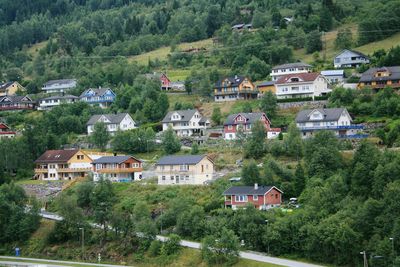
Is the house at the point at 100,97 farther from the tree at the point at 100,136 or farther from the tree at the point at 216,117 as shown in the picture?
the tree at the point at 216,117

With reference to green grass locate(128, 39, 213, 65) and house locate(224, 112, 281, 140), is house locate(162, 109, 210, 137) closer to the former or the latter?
house locate(224, 112, 281, 140)

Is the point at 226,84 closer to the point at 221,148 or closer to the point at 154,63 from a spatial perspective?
the point at 221,148

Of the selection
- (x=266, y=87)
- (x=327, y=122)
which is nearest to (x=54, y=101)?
(x=266, y=87)

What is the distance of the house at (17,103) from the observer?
9444 cm

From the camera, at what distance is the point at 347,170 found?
50594mm

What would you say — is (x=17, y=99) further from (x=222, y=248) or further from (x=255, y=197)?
(x=222, y=248)

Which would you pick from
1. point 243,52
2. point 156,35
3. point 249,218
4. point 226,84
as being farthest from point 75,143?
point 156,35

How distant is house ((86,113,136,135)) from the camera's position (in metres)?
78.2

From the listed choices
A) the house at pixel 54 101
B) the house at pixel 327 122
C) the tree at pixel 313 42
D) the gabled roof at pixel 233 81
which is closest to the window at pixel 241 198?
the house at pixel 327 122

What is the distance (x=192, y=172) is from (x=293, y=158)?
25.7 ft

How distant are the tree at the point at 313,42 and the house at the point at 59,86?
29.6 meters

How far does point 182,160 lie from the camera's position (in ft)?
201

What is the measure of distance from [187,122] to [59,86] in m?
30.2

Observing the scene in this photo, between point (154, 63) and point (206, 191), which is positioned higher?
point (154, 63)
